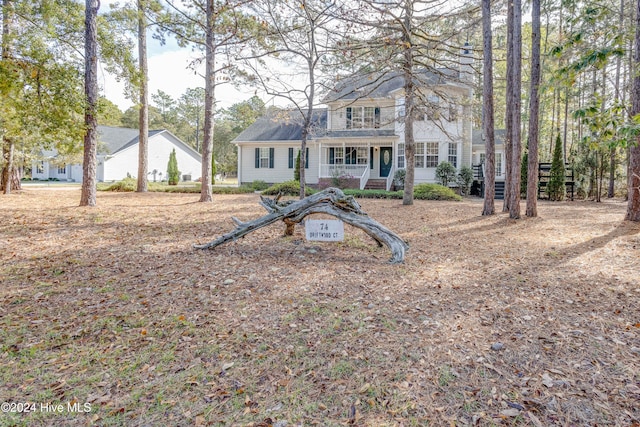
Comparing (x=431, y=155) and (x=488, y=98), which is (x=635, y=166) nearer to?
(x=488, y=98)

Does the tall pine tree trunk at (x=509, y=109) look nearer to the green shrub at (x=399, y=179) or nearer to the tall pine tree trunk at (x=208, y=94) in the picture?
the green shrub at (x=399, y=179)

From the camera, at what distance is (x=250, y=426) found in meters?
2.18

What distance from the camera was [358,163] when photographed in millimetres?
22266

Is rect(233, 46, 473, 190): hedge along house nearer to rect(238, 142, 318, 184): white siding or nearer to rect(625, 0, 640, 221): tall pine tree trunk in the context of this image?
rect(238, 142, 318, 184): white siding

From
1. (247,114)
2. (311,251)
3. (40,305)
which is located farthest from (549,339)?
(247,114)

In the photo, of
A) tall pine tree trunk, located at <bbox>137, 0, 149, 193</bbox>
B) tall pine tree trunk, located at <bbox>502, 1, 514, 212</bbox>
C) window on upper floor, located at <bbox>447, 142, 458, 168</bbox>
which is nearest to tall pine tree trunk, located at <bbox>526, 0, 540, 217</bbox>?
tall pine tree trunk, located at <bbox>502, 1, 514, 212</bbox>

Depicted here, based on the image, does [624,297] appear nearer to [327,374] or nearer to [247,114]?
[327,374]

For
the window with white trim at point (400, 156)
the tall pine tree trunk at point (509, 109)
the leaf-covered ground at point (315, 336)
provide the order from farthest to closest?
the window with white trim at point (400, 156) → the tall pine tree trunk at point (509, 109) → the leaf-covered ground at point (315, 336)

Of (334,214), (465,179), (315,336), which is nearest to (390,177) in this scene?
(465,179)

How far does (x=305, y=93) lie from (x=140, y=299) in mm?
A: 6961

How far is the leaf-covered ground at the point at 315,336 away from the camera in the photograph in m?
2.34

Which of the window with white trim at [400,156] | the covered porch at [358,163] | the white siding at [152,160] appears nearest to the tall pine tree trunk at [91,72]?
the covered porch at [358,163]

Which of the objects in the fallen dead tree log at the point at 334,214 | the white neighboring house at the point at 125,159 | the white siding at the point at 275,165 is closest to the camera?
the fallen dead tree log at the point at 334,214

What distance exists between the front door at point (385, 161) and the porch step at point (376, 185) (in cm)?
101
